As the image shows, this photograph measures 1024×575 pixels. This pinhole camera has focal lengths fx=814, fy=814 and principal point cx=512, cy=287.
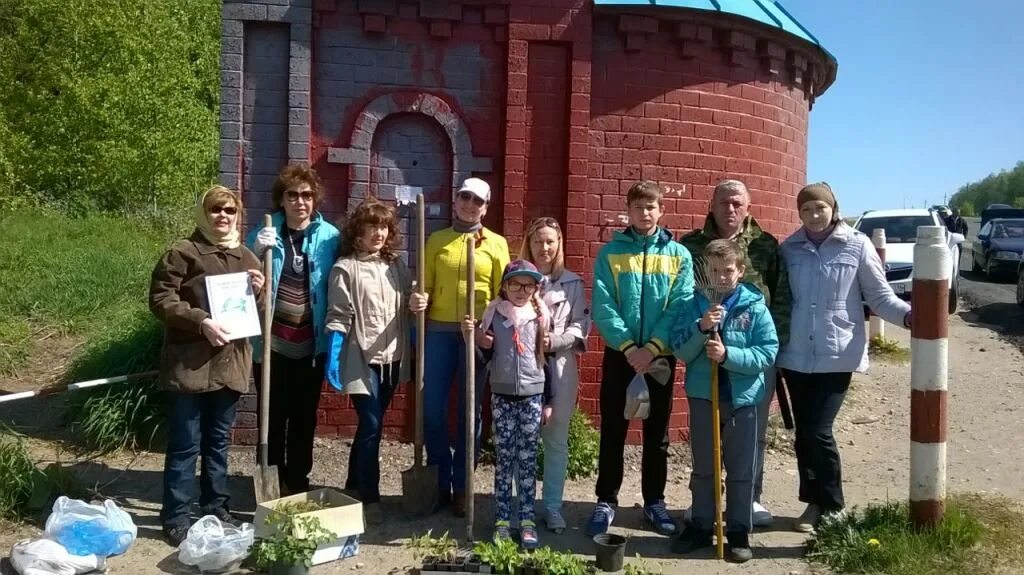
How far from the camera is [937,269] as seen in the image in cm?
397

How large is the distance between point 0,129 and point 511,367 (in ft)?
56.4

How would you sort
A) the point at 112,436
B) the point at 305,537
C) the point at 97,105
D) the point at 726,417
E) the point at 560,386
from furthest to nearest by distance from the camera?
the point at 97,105
the point at 112,436
the point at 560,386
the point at 726,417
the point at 305,537

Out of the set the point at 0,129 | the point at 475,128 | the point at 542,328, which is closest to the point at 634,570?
the point at 542,328

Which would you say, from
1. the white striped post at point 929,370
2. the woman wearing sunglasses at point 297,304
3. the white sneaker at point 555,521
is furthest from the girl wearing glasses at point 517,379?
the white striped post at point 929,370

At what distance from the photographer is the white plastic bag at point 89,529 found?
12.9 feet

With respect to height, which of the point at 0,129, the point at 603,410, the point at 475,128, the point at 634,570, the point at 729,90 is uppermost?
the point at 0,129

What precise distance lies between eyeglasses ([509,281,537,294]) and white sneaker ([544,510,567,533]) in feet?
4.17

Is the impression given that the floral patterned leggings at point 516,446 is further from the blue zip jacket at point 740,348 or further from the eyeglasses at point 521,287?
the blue zip jacket at point 740,348

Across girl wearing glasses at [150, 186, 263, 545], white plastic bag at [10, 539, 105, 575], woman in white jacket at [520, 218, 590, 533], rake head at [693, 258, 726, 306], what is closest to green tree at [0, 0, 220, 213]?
girl wearing glasses at [150, 186, 263, 545]

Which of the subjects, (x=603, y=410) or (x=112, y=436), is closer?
(x=603, y=410)

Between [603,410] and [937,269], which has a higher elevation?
[937,269]

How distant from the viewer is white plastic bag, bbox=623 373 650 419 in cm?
420

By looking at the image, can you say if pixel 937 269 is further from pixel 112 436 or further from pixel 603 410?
pixel 112 436

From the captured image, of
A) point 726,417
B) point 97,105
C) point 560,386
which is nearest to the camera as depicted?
point 726,417
